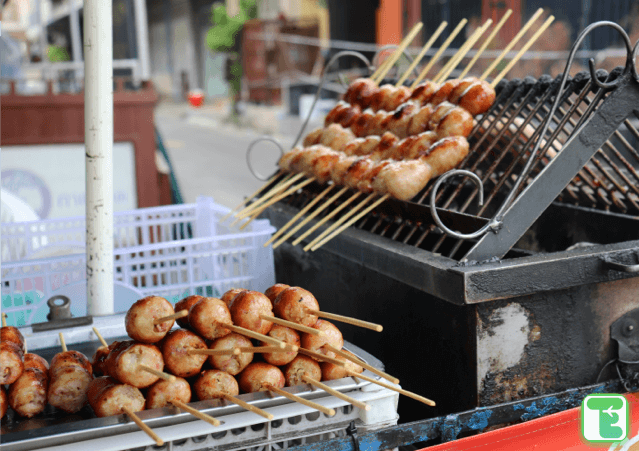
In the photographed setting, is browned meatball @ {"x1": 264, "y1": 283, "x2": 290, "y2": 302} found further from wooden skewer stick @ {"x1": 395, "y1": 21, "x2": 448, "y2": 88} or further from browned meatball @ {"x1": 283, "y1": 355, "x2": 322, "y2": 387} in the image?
wooden skewer stick @ {"x1": 395, "y1": 21, "x2": 448, "y2": 88}

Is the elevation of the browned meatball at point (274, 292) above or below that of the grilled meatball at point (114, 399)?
above

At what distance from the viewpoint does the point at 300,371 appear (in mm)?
2098

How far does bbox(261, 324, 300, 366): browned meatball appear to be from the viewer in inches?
81.7

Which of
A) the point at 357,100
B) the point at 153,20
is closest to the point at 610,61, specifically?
the point at 357,100

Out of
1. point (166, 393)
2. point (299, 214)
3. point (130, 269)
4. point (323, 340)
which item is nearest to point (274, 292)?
point (323, 340)

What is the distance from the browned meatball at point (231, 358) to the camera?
2066 mm

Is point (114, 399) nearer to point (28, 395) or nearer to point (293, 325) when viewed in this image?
point (28, 395)

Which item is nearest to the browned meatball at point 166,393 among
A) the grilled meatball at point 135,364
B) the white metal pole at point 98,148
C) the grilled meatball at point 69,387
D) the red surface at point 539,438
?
the grilled meatball at point 135,364

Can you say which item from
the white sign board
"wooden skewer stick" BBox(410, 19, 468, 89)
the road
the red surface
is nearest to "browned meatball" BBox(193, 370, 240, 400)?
the red surface

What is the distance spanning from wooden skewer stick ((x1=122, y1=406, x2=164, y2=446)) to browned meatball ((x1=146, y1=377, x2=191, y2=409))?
0.11 m

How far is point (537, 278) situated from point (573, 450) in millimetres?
659

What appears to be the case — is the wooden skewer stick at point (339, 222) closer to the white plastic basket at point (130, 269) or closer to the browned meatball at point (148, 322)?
the white plastic basket at point (130, 269)

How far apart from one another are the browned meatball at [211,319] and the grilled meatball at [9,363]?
0.60 meters

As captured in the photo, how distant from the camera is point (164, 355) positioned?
→ 206cm
